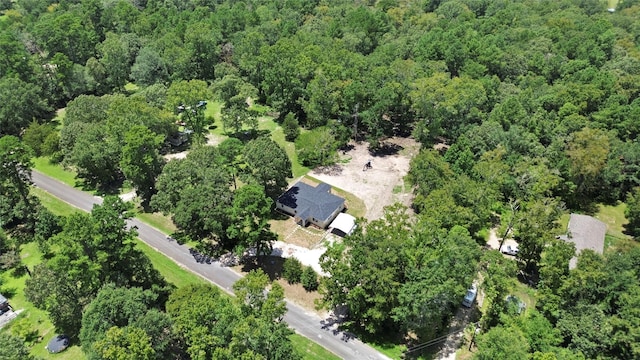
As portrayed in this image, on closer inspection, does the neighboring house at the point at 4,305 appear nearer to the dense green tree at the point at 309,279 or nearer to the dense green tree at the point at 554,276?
the dense green tree at the point at 309,279

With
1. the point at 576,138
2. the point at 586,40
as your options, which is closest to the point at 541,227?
the point at 576,138

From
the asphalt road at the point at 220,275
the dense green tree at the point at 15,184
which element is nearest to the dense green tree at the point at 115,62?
the asphalt road at the point at 220,275

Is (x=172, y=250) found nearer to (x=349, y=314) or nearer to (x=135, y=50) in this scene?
(x=349, y=314)

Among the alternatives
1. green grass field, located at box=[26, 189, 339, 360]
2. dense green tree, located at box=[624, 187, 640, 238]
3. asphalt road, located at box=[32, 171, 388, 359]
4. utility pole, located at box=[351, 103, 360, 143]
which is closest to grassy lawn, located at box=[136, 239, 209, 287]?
green grass field, located at box=[26, 189, 339, 360]

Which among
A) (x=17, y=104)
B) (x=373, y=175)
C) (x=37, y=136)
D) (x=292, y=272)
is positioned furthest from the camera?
(x=17, y=104)

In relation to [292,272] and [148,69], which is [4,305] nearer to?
[292,272]

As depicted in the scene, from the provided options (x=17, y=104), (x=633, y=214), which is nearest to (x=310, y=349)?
(x=633, y=214)
